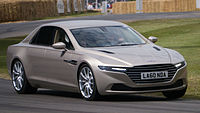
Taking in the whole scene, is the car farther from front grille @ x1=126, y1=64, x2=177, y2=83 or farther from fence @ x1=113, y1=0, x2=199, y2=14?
fence @ x1=113, y1=0, x2=199, y2=14

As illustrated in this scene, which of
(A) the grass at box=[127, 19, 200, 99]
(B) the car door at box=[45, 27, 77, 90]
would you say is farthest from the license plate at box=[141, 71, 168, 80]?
(A) the grass at box=[127, 19, 200, 99]

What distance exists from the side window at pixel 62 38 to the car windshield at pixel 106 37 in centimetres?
16

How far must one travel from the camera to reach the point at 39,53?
1238cm

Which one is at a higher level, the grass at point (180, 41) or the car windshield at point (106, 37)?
the car windshield at point (106, 37)

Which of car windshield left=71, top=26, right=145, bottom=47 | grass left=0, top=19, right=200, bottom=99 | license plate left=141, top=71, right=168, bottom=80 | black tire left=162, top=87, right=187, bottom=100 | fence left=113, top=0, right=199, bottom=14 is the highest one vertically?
car windshield left=71, top=26, right=145, bottom=47

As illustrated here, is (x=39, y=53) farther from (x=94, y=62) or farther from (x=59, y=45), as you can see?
(x=94, y=62)

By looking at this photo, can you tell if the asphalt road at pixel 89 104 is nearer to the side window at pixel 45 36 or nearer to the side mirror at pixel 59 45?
the side mirror at pixel 59 45

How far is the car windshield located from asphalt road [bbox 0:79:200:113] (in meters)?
0.99

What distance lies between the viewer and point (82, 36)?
461 inches

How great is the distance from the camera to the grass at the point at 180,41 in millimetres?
14628

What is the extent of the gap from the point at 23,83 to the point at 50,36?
3.81 feet

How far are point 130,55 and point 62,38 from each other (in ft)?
6.50

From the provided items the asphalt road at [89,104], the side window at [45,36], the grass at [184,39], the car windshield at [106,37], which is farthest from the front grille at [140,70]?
the side window at [45,36]

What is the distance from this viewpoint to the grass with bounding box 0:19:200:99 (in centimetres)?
1463
